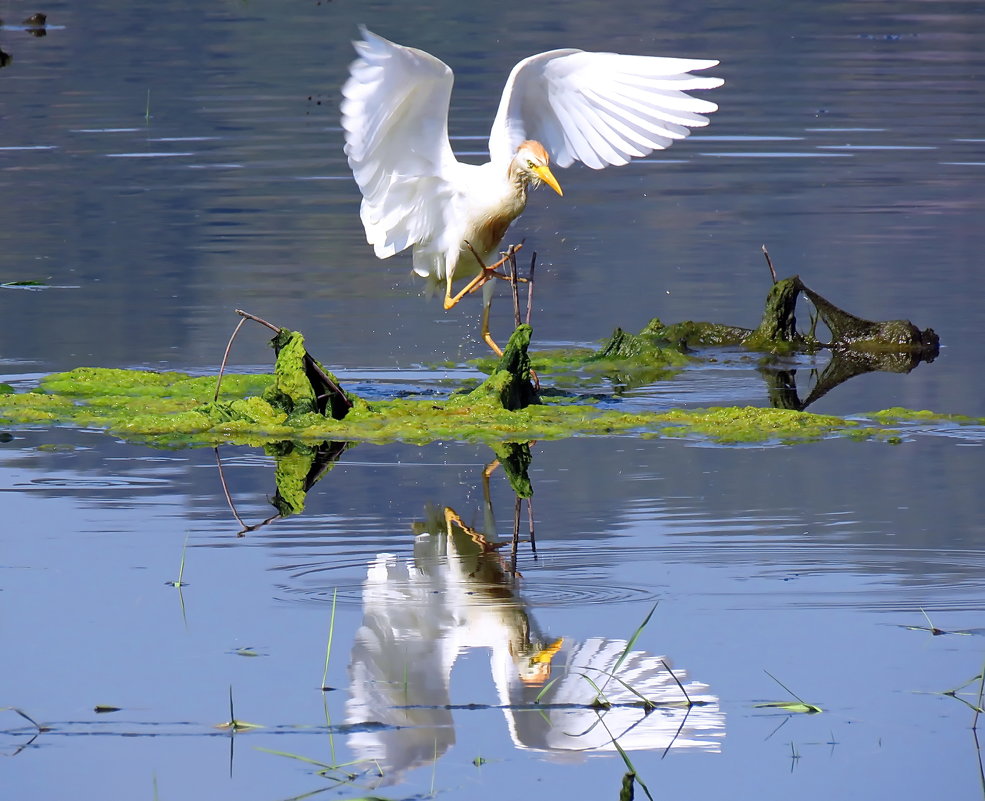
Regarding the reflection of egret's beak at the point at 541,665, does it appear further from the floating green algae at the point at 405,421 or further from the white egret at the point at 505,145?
the white egret at the point at 505,145

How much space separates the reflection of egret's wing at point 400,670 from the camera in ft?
15.7

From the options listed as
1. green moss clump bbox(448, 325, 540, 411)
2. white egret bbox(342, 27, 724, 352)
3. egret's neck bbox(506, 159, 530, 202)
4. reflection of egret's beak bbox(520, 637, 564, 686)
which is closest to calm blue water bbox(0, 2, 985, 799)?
reflection of egret's beak bbox(520, 637, 564, 686)

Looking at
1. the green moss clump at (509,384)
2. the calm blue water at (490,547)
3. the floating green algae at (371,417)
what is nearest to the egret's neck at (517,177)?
the calm blue water at (490,547)

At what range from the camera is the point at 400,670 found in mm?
5332

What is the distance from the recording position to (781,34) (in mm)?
32750

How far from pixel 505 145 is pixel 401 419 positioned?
2.30 metres

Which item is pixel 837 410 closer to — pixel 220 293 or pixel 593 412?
pixel 593 412

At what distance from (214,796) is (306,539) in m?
2.28

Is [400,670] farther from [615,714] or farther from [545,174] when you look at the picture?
[545,174]

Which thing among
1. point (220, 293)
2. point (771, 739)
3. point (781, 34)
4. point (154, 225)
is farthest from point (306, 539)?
point (781, 34)

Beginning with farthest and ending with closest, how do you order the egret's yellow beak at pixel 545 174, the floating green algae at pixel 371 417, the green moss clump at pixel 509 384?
the egret's yellow beak at pixel 545 174 → the green moss clump at pixel 509 384 → the floating green algae at pixel 371 417

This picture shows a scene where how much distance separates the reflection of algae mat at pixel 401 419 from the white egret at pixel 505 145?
1333mm

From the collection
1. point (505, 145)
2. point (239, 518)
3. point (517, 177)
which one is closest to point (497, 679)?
point (239, 518)

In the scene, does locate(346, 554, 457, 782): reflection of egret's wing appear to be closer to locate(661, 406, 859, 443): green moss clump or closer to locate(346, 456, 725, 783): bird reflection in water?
locate(346, 456, 725, 783): bird reflection in water
